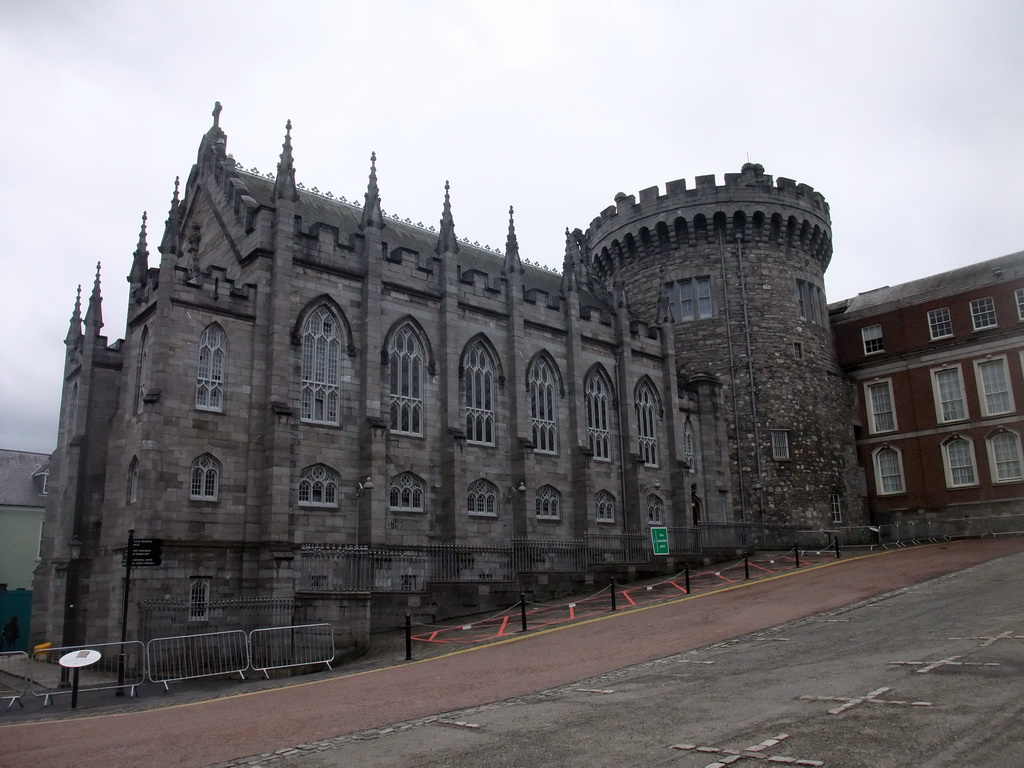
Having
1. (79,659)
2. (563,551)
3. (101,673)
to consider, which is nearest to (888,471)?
(563,551)

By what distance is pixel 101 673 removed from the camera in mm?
22422

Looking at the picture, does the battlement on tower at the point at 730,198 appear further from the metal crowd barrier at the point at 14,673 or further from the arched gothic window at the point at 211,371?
the metal crowd barrier at the point at 14,673

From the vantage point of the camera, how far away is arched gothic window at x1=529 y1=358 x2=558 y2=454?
3447cm

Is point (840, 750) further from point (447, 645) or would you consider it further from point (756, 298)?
point (756, 298)

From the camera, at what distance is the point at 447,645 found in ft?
64.0

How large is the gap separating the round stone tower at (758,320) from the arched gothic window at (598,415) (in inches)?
221

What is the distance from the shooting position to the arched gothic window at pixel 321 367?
2753 cm

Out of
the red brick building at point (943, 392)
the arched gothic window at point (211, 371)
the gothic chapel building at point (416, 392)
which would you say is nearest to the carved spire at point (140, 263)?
the gothic chapel building at point (416, 392)

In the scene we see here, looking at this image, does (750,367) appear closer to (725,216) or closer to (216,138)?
(725,216)

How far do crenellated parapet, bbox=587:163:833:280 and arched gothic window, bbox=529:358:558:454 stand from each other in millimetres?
12241

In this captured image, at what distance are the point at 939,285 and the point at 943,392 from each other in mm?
7151

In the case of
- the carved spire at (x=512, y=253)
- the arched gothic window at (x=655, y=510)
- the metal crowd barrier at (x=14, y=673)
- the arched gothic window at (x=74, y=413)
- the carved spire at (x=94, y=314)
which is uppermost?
the carved spire at (x=512, y=253)

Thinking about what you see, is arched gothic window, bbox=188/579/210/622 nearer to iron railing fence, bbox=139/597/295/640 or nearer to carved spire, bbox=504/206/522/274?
iron railing fence, bbox=139/597/295/640

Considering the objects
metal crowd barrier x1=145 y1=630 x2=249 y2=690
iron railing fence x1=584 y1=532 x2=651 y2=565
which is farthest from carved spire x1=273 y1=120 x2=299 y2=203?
iron railing fence x1=584 y1=532 x2=651 y2=565
